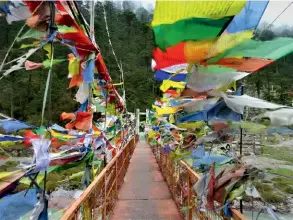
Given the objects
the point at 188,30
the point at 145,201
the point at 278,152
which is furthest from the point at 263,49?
the point at 145,201

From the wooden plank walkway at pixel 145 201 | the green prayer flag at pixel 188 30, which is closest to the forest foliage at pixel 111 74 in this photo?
the wooden plank walkway at pixel 145 201

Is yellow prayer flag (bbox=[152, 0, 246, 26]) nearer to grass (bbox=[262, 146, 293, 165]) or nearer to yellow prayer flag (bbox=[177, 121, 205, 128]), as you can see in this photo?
grass (bbox=[262, 146, 293, 165])

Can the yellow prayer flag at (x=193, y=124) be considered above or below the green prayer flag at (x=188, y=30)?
below

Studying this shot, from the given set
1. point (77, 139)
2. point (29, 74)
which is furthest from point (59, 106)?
point (77, 139)

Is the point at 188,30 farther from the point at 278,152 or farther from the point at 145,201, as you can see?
the point at 145,201

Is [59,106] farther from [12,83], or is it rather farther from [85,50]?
[85,50]

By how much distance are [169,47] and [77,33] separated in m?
1.23

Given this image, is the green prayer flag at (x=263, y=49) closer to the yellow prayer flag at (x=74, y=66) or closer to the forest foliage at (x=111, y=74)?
the yellow prayer flag at (x=74, y=66)

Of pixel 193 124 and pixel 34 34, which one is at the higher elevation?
pixel 34 34

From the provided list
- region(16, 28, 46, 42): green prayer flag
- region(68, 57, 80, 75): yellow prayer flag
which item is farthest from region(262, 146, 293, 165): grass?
region(68, 57, 80, 75): yellow prayer flag

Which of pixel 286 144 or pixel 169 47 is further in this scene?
pixel 286 144

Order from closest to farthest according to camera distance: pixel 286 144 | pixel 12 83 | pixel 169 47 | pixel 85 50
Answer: pixel 169 47, pixel 286 144, pixel 85 50, pixel 12 83

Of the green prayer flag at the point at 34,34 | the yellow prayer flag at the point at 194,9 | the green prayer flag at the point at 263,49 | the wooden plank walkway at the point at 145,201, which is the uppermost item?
the green prayer flag at the point at 34,34

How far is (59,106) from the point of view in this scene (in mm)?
27734
